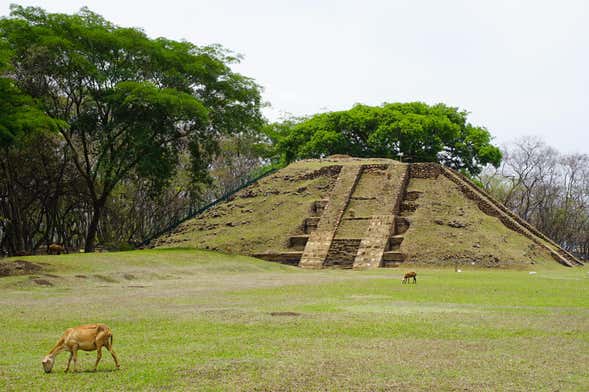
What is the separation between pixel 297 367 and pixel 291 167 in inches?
1528

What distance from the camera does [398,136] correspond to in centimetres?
5059

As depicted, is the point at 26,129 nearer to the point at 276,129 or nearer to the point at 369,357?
the point at 369,357

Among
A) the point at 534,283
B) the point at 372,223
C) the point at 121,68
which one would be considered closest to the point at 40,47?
the point at 121,68

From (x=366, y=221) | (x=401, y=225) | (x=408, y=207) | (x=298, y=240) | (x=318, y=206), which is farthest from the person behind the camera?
(x=318, y=206)

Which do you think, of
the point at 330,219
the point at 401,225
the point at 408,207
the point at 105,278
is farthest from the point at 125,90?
the point at 408,207

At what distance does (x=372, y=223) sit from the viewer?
35344 mm

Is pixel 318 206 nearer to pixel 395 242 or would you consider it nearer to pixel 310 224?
pixel 310 224

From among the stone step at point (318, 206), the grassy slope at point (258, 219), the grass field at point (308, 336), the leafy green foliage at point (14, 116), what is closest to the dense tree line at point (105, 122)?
the leafy green foliage at point (14, 116)

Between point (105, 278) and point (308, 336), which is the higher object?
point (308, 336)

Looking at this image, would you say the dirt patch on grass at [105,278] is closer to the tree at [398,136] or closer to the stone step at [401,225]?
the stone step at [401,225]

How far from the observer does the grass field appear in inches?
276

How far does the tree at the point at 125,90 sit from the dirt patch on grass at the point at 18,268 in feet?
26.7

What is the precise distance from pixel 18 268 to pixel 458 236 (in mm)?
21662

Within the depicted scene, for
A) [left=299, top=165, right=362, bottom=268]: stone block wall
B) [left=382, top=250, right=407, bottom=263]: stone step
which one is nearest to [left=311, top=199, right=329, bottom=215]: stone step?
[left=299, top=165, right=362, bottom=268]: stone block wall
